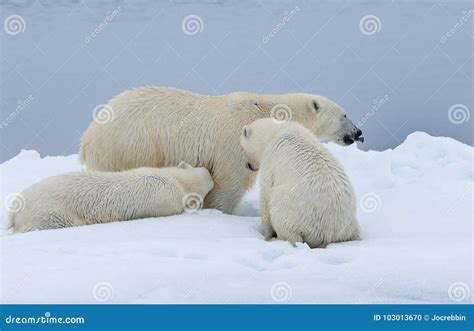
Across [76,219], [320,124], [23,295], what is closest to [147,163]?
[76,219]

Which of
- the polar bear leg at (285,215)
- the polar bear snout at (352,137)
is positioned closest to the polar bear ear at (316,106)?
the polar bear snout at (352,137)

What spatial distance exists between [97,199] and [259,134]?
1533 mm

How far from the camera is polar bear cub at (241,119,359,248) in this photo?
515 cm

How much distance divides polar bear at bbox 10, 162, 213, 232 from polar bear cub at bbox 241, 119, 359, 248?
1.00m

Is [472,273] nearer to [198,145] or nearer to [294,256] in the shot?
[294,256]

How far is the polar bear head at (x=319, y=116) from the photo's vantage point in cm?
707

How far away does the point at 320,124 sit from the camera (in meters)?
7.25

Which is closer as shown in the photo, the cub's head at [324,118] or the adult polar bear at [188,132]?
the adult polar bear at [188,132]

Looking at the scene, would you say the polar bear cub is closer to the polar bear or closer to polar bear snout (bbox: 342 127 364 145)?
the polar bear

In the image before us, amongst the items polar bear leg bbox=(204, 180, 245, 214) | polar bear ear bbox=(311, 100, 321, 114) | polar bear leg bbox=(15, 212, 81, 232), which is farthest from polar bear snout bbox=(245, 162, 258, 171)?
polar bear leg bbox=(15, 212, 81, 232)

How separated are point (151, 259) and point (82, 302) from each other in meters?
0.74

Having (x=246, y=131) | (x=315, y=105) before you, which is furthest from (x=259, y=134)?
(x=315, y=105)

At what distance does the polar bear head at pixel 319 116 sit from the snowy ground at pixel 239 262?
3.49ft

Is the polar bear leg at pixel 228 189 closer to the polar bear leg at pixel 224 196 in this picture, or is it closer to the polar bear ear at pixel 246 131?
the polar bear leg at pixel 224 196
